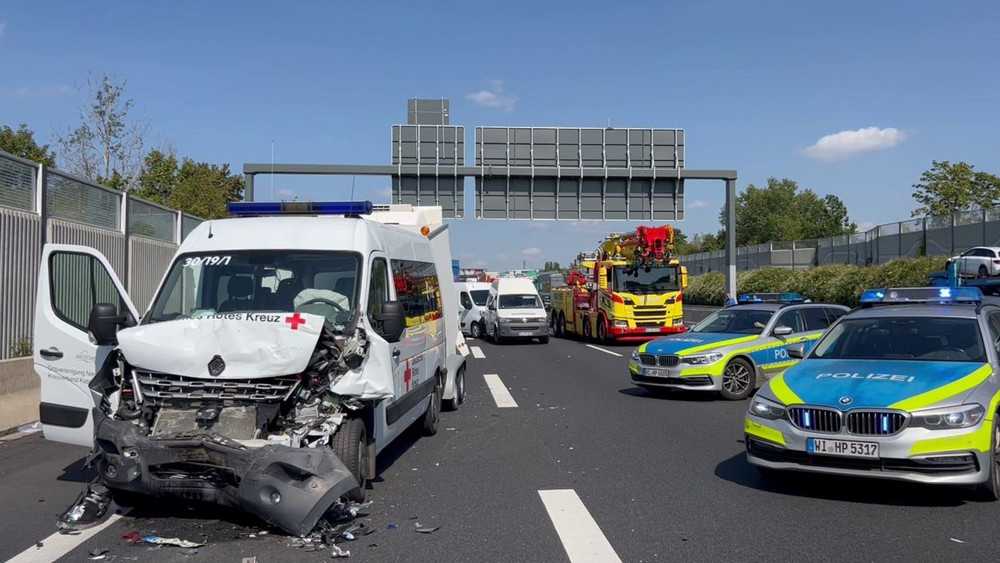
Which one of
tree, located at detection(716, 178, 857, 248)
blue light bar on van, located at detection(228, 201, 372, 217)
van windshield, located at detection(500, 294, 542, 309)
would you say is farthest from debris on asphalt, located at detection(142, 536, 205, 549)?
tree, located at detection(716, 178, 857, 248)

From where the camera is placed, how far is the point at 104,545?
5758 millimetres

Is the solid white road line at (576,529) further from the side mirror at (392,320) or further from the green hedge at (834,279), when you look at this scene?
the green hedge at (834,279)

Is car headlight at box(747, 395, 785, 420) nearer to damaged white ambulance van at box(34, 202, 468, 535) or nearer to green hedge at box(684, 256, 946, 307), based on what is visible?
damaged white ambulance van at box(34, 202, 468, 535)

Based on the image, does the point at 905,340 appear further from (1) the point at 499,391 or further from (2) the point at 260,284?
(1) the point at 499,391

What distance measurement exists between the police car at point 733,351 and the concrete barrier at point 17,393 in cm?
862

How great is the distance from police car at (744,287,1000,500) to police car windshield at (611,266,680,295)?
1891 centimetres

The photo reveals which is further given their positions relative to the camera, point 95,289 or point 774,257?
point 774,257

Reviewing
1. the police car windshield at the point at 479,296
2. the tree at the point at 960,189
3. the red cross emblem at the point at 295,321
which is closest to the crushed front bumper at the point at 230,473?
the red cross emblem at the point at 295,321

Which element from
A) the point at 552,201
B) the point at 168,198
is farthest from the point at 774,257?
the point at 168,198

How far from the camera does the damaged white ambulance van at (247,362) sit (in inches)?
227

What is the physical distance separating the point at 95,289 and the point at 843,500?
21.8 feet

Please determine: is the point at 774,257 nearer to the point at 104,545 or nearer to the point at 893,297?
the point at 893,297

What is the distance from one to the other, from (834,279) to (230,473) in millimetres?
32417

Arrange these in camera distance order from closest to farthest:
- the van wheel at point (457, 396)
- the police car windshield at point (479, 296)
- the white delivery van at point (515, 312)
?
1. the van wheel at point (457, 396)
2. the white delivery van at point (515, 312)
3. the police car windshield at point (479, 296)
